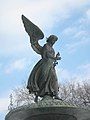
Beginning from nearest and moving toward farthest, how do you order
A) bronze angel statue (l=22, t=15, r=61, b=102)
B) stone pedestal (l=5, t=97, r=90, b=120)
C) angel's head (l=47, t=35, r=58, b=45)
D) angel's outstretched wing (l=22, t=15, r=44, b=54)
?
stone pedestal (l=5, t=97, r=90, b=120), bronze angel statue (l=22, t=15, r=61, b=102), angel's outstretched wing (l=22, t=15, r=44, b=54), angel's head (l=47, t=35, r=58, b=45)

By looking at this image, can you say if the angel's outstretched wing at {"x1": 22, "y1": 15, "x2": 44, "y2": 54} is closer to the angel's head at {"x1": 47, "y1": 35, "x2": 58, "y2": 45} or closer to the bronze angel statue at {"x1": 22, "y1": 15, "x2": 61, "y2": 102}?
the bronze angel statue at {"x1": 22, "y1": 15, "x2": 61, "y2": 102}

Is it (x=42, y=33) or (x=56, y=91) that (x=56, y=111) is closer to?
(x=56, y=91)

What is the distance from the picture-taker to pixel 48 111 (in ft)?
39.9

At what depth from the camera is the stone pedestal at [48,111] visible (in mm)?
12156

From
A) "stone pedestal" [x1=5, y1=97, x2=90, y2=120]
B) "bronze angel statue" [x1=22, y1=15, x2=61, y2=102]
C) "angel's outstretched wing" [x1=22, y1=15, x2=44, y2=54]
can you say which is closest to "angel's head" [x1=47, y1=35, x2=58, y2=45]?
"bronze angel statue" [x1=22, y1=15, x2=61, y2=102]

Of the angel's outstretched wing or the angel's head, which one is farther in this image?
the angel's head

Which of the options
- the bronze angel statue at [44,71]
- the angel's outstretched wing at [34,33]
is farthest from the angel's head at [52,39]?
the angel's outstretched wing at [34,33]

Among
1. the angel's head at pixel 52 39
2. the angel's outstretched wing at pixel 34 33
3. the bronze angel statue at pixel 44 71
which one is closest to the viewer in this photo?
the bronze angel statue at pixel 44 71

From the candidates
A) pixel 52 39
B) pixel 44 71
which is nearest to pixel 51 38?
pixel 52 39

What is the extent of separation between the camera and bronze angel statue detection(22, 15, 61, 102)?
540 inches

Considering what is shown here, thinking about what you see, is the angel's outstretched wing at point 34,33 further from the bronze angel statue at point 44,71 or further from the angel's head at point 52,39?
the angel's head at point 52,39

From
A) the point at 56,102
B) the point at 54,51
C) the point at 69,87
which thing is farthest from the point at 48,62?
the point at 69,87

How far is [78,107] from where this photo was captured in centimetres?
1252

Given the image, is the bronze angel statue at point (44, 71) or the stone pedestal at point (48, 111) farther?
the bronze angel statue at point (44, 71)
